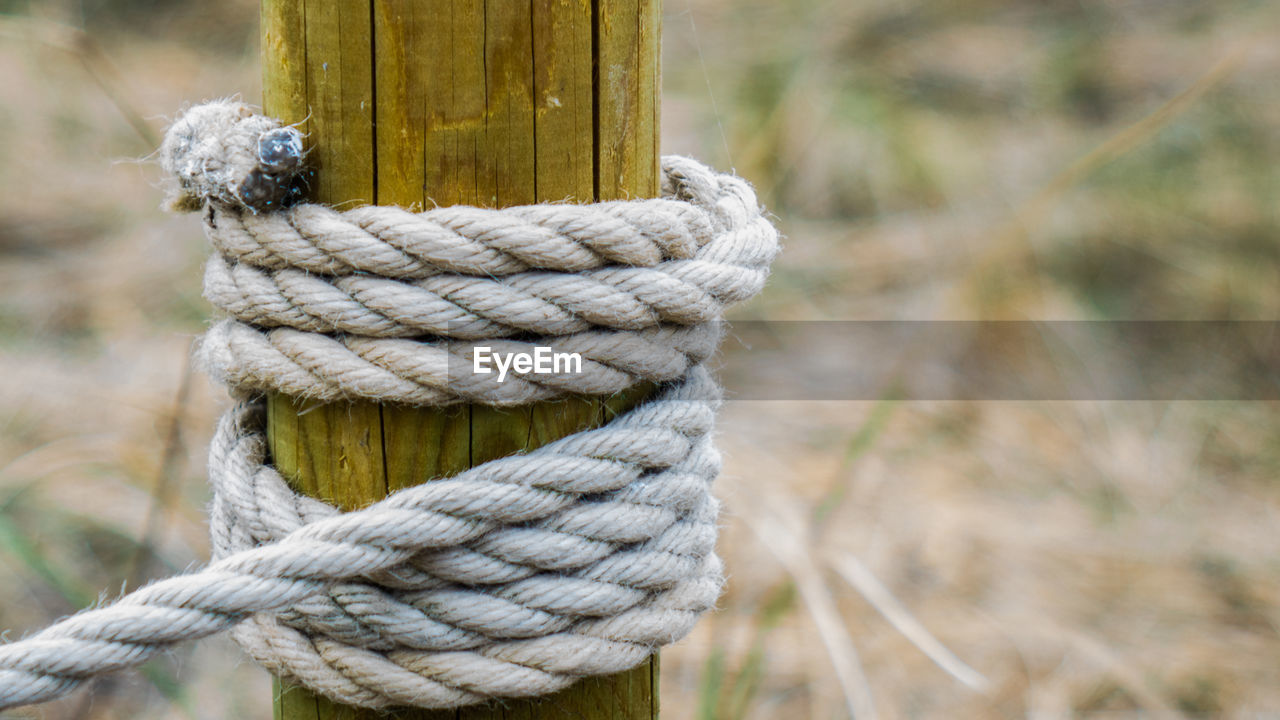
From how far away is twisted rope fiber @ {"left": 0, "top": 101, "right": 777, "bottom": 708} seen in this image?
0.72 metres

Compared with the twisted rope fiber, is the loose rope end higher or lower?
higher

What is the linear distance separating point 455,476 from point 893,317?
9.57ft

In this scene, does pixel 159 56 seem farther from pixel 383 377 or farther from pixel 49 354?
pixel 383 377

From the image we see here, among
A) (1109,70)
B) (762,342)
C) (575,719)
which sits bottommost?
(762,342)

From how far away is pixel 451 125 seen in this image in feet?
2.36

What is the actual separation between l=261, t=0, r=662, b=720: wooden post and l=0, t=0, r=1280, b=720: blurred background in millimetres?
816

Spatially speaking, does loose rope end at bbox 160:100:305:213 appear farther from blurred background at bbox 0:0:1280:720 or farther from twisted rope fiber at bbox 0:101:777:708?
blurred background at bbox 0:0:1280:720

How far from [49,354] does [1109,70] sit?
403 cm

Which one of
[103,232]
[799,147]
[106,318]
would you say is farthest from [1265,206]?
[103,232]

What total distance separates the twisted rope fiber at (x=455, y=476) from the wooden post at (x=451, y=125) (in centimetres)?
3

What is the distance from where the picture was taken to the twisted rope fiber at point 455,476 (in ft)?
2.37

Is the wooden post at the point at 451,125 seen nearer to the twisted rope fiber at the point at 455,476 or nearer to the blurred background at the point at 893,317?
the twisted rope fiber at the point at 455,476

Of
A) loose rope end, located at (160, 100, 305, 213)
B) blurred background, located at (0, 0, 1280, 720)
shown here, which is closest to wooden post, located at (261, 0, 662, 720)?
loose rope end, located at (160, 100, 305, 213)

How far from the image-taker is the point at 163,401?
276 cm
